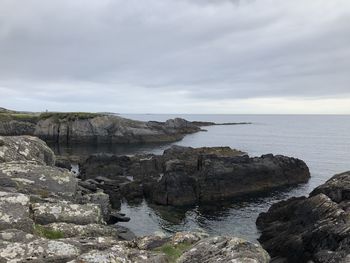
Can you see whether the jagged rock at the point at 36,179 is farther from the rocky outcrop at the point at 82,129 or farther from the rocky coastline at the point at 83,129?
the rocky outcrop at the point at 82,129

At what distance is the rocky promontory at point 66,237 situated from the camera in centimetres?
1189

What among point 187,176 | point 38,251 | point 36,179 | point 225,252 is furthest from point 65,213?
point 187,176

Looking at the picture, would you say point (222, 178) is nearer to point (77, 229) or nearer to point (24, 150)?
point (24, 150)

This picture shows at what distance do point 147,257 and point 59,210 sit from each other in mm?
5799

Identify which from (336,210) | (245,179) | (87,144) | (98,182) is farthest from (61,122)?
(336,210)

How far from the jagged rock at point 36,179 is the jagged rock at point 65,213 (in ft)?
8.30

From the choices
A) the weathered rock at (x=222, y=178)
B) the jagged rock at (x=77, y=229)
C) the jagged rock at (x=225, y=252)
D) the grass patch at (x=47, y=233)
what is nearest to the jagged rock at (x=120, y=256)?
the jagged rock at (x=225, y=252)

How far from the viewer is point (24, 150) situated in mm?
24547

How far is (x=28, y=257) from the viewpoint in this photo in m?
11.6

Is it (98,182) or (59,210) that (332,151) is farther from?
(59,210)

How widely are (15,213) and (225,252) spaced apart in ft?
25.3

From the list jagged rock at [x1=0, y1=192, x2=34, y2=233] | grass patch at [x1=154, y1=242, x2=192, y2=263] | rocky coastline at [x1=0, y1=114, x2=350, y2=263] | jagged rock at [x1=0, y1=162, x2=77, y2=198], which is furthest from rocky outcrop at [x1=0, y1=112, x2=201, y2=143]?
grass patch at [x1=154, y1=242, x2=192, y2=263]

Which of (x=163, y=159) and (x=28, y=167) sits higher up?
(x=28, y=167)

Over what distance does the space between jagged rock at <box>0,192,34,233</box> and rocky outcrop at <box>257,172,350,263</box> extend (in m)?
15.6
